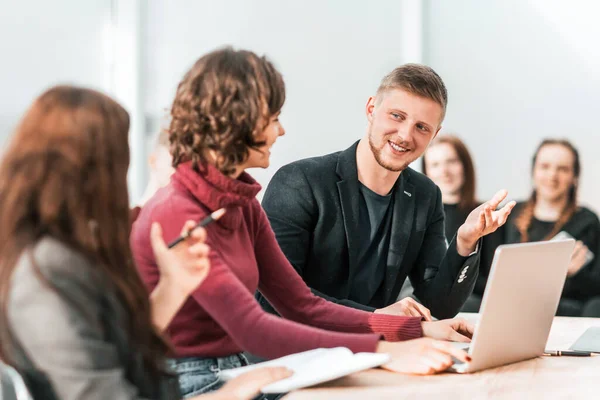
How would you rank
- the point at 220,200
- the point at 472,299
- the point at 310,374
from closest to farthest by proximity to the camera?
1. the point at 310,374
2. the point at 220,200
3. the point at 472,299

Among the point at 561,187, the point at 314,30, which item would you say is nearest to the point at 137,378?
the point at 561,187

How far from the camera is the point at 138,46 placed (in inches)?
198

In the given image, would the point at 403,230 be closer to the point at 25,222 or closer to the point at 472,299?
the point at 25,222

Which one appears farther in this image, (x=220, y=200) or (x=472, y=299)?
(x=472, y=299)

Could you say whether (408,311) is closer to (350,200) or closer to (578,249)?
(350,200)

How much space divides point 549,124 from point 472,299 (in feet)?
4.75

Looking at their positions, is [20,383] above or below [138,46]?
below

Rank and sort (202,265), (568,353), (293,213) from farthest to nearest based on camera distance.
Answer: (293,213), (568,353), (202,265)

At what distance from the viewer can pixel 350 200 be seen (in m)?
2.58

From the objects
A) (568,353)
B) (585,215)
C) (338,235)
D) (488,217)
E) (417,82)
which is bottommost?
(585,215)

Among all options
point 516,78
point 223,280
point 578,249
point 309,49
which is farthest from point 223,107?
point 516,78

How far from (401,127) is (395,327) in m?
0.74

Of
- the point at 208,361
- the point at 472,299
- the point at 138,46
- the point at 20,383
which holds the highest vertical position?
the point at 138,46

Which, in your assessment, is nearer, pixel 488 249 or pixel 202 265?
pixel 202 265
